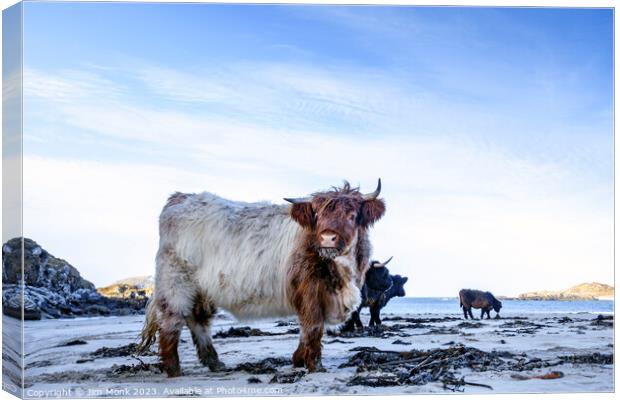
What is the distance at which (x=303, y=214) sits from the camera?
7027mm

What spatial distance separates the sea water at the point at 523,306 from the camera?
7.76 meters

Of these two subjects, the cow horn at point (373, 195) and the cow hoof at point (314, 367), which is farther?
the cow hoof at point (314, 367)

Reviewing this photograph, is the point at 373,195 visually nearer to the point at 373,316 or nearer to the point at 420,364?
the point at 420,364

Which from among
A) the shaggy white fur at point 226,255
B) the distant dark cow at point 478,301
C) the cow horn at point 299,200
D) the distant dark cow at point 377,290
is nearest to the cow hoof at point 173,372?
the shaggy white fur at point 226,255

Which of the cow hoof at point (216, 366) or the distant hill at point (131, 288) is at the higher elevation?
the distant hill at point (131, 288)

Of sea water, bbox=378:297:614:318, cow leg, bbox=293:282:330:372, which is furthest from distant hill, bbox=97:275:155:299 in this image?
sea water, bbox=378:297:614:318

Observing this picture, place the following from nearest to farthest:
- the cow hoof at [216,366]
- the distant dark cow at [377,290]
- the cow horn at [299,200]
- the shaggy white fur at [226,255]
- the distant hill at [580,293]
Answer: the cow horn at [299,200], the shaggy white fur at [226,255], the cow hoof at [216,366], the distant hill at [580,293], the distant dark cow at [377,290]

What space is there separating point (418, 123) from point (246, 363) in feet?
9.08

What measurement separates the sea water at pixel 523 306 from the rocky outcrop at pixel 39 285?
3521mm

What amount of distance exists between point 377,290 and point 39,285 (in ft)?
13.0

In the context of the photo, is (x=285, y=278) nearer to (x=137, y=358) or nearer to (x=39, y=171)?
(x=137, y=358)

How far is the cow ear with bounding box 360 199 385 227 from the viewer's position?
277 inches

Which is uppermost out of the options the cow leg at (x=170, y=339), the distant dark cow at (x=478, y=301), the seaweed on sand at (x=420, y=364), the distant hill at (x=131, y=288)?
the distant hill at (x=131, y=288)

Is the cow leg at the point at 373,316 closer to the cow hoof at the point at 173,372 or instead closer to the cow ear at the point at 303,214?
the cow ear at the point at 303,214
